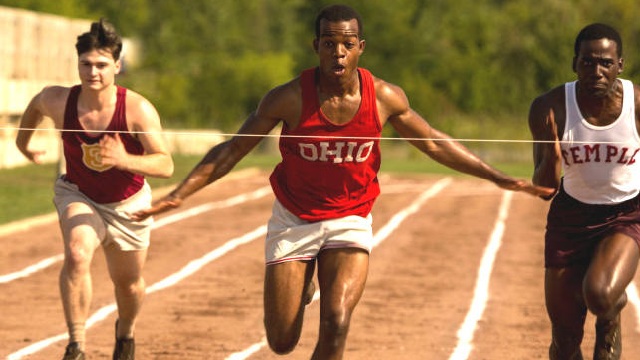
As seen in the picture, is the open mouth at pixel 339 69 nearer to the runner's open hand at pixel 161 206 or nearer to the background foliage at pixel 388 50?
the runner's open hand at pixel 161 206

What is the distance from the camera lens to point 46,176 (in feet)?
101

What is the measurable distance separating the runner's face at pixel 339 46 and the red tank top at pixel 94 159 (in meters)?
1.75

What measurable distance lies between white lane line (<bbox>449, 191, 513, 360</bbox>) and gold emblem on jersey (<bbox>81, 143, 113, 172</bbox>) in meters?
3.20

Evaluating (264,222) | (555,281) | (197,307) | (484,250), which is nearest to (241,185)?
(264,222)

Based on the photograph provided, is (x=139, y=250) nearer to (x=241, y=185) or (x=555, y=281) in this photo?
(x=555, y=281)

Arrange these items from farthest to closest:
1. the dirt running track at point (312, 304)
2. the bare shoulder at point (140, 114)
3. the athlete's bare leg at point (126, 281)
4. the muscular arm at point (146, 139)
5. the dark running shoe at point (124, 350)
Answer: the dirt running track at point (312, 304), the dark running shoe at point (124, 350), the athlete's bare leg at point (126, 281), the bare shoulder at point (140, 114), the muscular arm at point (146, 139)

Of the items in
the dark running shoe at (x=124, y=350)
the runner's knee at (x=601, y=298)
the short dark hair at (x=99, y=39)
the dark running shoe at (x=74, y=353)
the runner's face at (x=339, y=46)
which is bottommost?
the dark running shoe at (x=124, y=350)

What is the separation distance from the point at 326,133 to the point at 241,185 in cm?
2246

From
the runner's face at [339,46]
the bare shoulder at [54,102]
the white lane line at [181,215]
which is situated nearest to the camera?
the runner's face at [339,46]

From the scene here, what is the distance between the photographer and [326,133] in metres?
8.17

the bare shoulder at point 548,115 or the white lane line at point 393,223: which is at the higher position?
the bare shoulder at point 548,115

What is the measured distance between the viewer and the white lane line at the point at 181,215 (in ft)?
52.0

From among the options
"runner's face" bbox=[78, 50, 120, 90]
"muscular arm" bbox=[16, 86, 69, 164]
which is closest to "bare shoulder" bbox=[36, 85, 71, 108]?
"muscular arm" bbox=[16, 86, 69, 164]

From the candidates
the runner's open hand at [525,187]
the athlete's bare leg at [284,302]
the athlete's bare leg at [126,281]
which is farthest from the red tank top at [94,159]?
the runner's open hand at [525,187]
